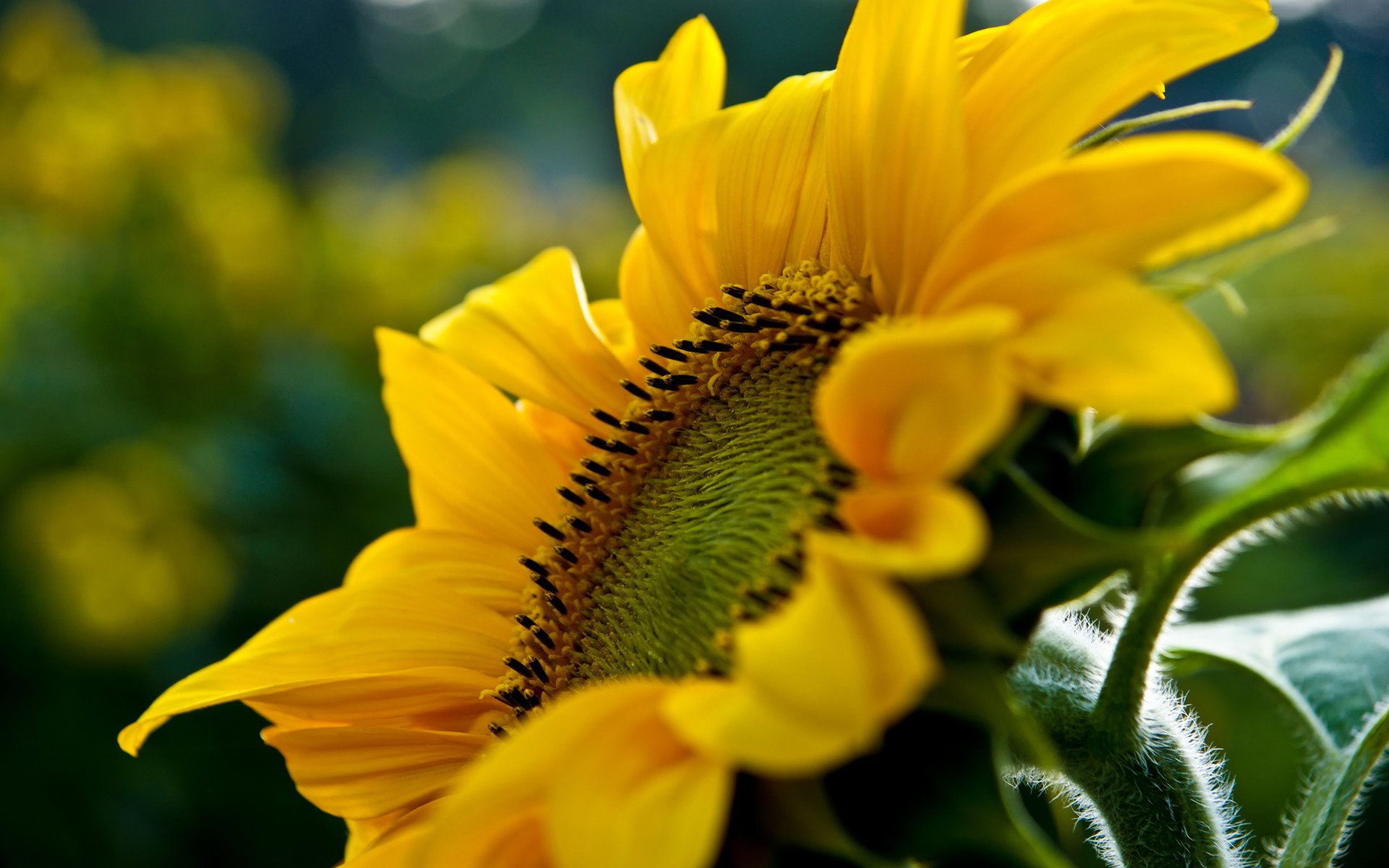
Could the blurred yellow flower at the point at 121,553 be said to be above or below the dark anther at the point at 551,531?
below

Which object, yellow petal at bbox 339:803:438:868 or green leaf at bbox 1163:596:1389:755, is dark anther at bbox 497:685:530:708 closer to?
yellow petal at bbox 339:803:438:868

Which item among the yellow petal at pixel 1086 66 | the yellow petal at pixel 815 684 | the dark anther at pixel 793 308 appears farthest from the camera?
the dark anther at pixel 793 308

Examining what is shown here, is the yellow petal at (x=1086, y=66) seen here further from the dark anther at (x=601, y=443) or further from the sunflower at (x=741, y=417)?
the dark anther at (x=601, y=443)

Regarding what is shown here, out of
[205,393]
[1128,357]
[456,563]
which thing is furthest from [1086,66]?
[205,393]

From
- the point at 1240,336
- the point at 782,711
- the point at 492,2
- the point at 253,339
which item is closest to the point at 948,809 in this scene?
the point at 782,711

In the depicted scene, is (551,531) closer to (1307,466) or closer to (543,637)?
(543,637)

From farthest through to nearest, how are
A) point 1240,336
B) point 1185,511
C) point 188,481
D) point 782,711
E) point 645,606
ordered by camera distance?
point 1240,336, point 188,481, point 645,606, point 1185,511, point 782,711

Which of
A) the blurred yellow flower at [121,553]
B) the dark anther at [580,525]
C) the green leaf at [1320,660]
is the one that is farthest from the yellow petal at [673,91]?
the blurred yellow flower at [121,553]

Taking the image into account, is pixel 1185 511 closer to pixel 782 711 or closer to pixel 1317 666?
pixel 782 711
